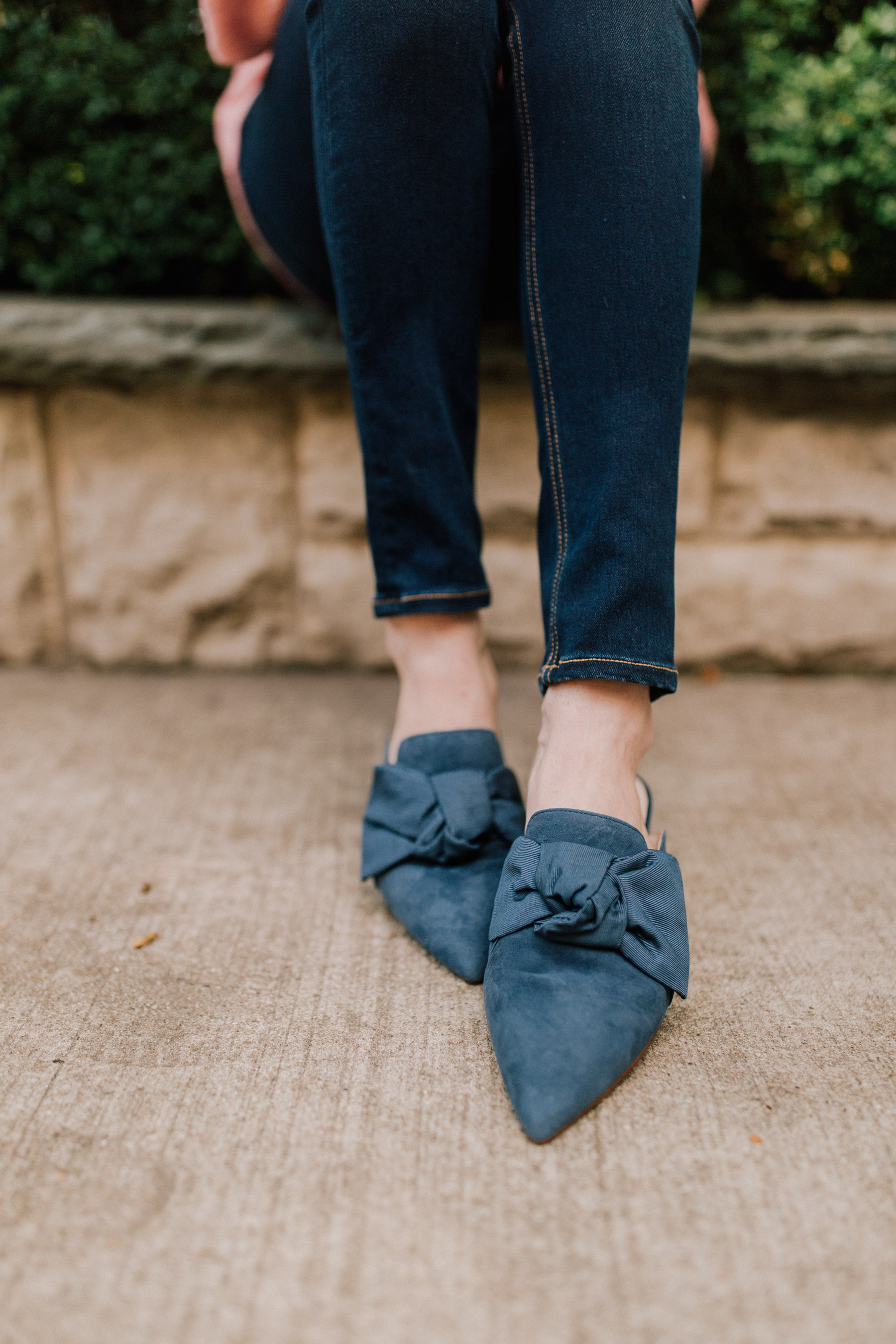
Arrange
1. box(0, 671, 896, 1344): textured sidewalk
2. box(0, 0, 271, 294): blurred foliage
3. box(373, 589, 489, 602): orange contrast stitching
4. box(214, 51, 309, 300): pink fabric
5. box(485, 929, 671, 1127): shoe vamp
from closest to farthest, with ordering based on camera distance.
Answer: box(0, 671, 896, 1344): textured sidewalk, box(485, 929, 671, 1127): shoe vamp, box(373, 589, 489, 602): orange contrast stitching, box(214, 51, 309, 300): pink fabric, box(0, 0, 271, 294): blurred foliage

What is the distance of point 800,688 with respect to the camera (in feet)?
4.61

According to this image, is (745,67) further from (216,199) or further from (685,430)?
(216,199)

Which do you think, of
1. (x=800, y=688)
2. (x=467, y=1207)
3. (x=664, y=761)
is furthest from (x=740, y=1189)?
(x=800, y=688)

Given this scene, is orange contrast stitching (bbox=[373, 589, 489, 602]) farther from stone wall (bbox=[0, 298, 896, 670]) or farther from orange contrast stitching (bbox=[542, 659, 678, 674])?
stone wall (bbox=[0, 298, 896, 670])

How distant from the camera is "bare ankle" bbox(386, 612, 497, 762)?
0.91 meters

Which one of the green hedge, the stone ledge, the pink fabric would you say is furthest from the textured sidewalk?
the green hedge

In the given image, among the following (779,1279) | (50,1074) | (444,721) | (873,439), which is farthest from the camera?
(873,439)

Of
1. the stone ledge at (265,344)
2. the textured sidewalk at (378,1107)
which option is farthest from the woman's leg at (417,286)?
the stone ledge at (265,344)

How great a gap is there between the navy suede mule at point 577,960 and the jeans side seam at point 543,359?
0.54 ft

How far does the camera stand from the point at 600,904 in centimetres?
69

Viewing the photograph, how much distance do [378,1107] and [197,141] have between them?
136 cm

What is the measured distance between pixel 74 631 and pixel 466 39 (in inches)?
38.8

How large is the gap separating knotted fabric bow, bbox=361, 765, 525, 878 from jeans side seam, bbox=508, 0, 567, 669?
15cm

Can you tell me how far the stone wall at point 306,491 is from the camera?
1.30 meters
